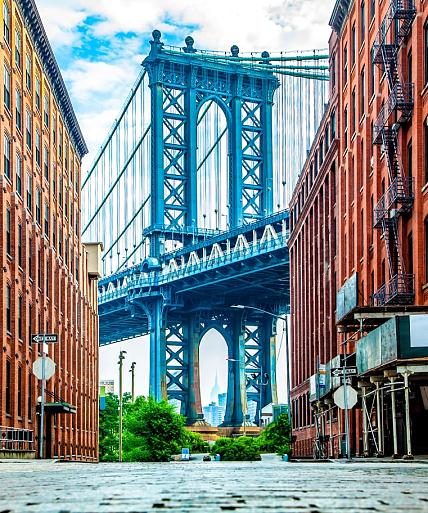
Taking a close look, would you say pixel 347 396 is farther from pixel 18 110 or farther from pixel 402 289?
pixel 18 110

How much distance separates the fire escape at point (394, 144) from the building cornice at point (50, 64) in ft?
75.5

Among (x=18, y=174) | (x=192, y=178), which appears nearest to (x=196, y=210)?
(x=192, y=178)

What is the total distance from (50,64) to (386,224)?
113ft

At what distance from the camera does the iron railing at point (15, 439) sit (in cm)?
4749

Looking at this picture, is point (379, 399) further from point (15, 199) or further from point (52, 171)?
point (52, 171)

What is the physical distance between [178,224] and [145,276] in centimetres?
918

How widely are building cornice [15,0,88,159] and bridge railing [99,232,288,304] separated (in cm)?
2675

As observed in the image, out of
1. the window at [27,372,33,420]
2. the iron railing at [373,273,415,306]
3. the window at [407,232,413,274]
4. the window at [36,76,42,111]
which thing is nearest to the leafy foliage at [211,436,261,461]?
the window at [36,76,42,111]

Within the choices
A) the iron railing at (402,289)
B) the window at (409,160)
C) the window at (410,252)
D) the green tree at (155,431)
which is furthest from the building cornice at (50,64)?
the iron railing at (402,289)

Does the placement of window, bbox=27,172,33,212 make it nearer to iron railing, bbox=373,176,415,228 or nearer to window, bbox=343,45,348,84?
window, bbox=343,45,348,84

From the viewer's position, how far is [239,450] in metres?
98.1

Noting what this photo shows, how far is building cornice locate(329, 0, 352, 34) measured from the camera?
63.4 meters

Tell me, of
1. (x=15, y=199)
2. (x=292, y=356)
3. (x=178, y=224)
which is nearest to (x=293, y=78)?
(x=178, y=224)

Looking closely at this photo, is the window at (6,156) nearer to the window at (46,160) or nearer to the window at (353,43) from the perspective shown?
the window at (46,160)
